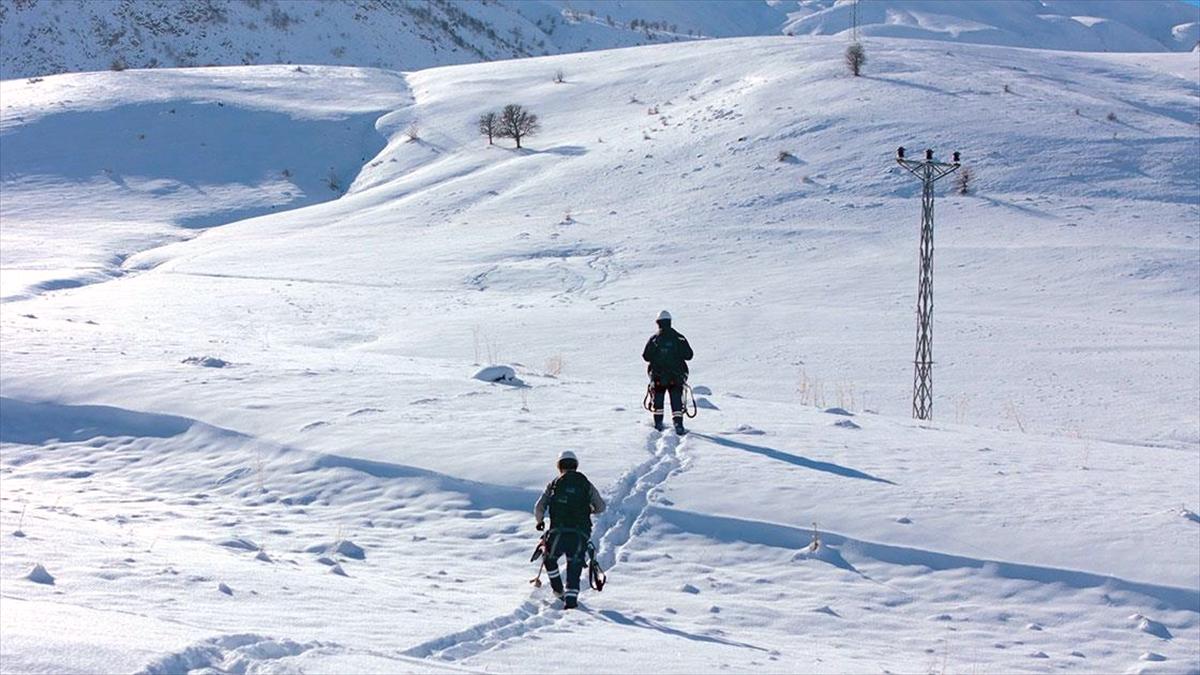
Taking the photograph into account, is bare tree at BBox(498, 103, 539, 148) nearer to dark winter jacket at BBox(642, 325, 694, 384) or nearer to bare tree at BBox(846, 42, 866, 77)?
Result: bare tree at BBox(846, 42, 866, 77)

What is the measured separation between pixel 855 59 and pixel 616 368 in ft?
93.1

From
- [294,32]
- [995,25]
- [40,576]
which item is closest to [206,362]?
[40,576]

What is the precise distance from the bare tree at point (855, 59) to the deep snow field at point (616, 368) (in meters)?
1.02

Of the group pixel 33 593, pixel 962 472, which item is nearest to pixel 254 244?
pixel 962 472

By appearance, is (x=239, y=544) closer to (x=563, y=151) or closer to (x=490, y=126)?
(x=563, y=151)

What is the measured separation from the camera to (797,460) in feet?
47.4

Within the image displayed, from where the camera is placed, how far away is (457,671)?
7578 millimetres

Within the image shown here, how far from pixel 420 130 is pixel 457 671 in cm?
4507

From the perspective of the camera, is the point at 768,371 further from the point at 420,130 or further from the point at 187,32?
the point at 187,32

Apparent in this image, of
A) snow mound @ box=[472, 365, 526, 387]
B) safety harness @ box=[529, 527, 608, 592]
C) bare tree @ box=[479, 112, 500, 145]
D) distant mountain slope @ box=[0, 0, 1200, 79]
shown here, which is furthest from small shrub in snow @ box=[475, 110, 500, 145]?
safety harness @ box=[529, 527, 608, 592]

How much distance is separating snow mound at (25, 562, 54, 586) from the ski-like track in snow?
104 inches

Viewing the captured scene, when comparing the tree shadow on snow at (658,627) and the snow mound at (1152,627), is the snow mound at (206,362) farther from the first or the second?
the snow mound at (1152,627)

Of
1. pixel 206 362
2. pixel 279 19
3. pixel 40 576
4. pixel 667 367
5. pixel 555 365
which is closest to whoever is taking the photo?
pixel 40 576

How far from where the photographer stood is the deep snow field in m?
10.1
